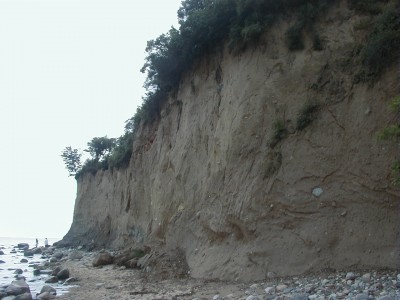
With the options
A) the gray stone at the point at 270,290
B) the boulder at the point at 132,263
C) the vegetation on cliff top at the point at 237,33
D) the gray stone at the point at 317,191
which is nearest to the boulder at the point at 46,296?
the boulder at the point at 132,263

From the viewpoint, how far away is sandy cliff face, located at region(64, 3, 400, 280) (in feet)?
32.2

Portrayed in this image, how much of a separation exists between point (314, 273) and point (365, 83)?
17.1ft

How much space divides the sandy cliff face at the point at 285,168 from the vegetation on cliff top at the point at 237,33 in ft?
1.30

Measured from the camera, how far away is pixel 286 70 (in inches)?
503

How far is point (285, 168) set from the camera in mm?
11562

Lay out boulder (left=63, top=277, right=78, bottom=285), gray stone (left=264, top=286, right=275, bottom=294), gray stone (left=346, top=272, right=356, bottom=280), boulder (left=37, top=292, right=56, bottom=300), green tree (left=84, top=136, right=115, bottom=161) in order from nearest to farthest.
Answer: gray stone (left=346, top=272, right=356, bottom=280) → gray stone (left=264, top=286, right=275, bottom=294) → boulder (left=37, top=292, right=56, bottom=300) → boulder (left=63, top=277, right=78, bottom=285) → green tree (left=84, top=136, right=115, bottom=161)

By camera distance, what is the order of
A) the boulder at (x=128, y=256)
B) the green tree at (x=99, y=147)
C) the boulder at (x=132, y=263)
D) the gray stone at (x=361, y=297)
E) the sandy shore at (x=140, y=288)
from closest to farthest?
the gray stone at (x=361, y=297), the sandy shore at (x=140, y=288), the boulder at (x=132, y=263), the boulder at (x=128, y=256), the green tree at (x=99, y=147)

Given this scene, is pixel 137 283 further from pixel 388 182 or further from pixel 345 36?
pixel 345 36

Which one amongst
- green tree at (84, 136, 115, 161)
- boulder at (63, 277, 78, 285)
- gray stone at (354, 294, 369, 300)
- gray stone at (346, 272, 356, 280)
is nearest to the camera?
gray stone at (354, 294, 369, 300)

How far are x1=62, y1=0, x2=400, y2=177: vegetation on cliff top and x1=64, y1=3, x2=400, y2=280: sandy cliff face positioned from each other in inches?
15.6

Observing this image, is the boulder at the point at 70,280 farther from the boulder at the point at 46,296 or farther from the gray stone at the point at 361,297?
the gray stone at the point at 361,297

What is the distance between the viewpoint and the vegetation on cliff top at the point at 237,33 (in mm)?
10508

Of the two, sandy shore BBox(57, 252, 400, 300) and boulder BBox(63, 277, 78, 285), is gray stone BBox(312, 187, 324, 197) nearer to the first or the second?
sandy shore BBox(57, 252, 400, 300)

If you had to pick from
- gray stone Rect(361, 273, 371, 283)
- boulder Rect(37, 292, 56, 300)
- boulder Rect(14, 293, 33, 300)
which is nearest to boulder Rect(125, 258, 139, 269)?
boulder Rect(37, 292, 56, 300)
